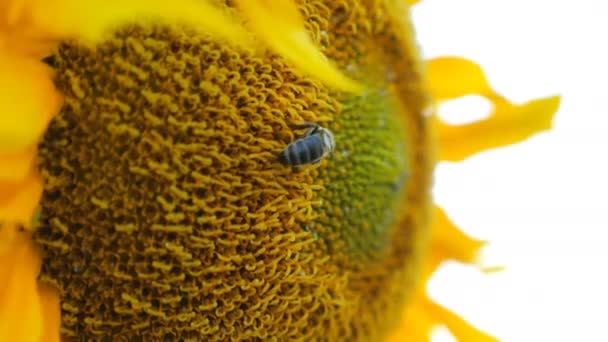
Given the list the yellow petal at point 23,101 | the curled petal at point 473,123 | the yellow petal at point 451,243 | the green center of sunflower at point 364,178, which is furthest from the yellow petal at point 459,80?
the yellow petal at point 23,101

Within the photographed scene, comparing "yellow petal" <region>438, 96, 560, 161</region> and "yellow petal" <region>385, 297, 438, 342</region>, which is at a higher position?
"yellow petal" <region>438, 96, 560, 161</region>

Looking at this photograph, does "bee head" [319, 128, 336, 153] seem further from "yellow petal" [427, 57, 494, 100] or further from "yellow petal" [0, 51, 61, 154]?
"yellow petal" [427, 57, 494, 100]

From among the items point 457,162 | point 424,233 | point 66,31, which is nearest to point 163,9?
point 66,31

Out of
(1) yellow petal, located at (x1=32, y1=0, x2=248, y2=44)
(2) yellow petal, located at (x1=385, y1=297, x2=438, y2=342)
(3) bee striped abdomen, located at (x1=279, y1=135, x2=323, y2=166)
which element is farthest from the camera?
(2) yellow petal, located at (x1=385, y1=297, x2=438, y2=342)

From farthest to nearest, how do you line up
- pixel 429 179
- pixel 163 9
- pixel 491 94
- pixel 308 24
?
pixel 491 94
pixel 429 179
pixel 308 24
pixel 163 9

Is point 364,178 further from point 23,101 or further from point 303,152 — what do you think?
point 23,101

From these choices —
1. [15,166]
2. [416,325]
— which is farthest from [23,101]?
[416,325]

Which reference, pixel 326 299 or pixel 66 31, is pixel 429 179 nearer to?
pixel 326 299

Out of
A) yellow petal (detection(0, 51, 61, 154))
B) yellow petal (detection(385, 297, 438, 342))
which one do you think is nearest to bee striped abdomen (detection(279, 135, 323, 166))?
yellow petal (detection(0, 51, 61, 154))

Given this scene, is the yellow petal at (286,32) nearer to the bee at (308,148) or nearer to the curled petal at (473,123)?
the bee at (308,148)
